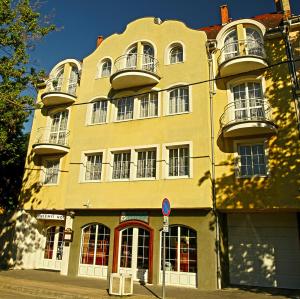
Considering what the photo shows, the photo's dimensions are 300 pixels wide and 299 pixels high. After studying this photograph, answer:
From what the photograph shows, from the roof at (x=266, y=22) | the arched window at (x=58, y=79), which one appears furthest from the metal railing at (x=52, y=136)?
the roof at (x=266, y=22)

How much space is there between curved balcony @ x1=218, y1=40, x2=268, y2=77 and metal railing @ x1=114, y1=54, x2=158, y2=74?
377cm

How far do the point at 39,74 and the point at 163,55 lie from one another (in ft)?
22.1

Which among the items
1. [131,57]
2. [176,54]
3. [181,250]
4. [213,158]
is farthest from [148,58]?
[181,250]

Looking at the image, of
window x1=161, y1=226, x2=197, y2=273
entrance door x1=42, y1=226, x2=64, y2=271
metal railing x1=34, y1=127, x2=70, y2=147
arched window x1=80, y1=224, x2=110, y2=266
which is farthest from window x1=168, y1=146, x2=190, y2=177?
entrance door x1=42, y1=226, x2=64, y2=271

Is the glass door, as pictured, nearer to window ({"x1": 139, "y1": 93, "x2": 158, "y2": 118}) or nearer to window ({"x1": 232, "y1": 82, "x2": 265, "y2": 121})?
window ({"x1": 139, "y1": 93, "x2": 158, "y2": 118})

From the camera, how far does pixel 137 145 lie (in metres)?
16.4

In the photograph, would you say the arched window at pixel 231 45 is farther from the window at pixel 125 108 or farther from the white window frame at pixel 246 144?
the window at pixel 125 108

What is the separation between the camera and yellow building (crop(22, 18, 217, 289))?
14.6 metres

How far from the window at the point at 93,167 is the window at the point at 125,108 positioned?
2564 millimetres

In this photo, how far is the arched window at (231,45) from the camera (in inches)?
642

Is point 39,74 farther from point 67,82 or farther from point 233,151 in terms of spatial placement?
point 233,151

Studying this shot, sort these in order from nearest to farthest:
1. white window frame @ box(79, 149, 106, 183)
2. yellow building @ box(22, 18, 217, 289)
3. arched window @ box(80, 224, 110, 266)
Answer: yellow building @ box(22, 18, 217, 289) → arched window @ box(80, 224, 110, 266) → white window frame @ box(79, 149, 106, 183)

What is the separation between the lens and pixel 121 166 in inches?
661

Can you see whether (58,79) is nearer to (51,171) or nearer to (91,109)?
(91,109)
